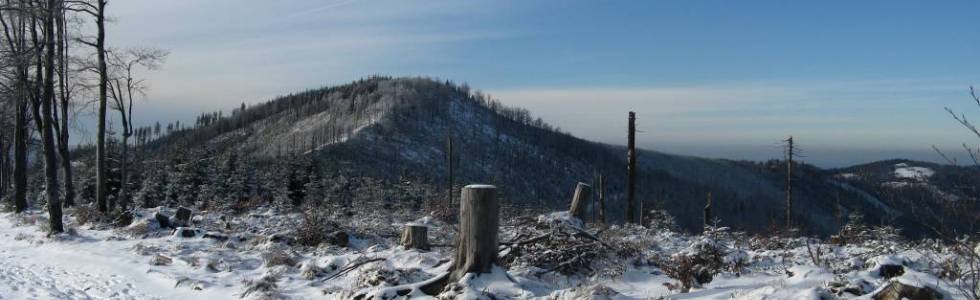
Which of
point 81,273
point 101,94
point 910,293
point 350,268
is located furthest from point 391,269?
point 101,94

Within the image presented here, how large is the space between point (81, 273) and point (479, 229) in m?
6.71

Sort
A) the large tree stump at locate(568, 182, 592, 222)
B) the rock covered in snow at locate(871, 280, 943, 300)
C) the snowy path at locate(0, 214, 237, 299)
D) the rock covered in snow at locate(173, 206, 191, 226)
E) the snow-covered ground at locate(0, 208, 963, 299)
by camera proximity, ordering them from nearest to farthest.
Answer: the rock covered in snow at locate(871, 280, 943, 300) → the snow-covered ground at locate(0, 208, 963, 299) → the snowy path at locate(0, 214, 237, 299) → the large tree stump at locate(568, 182, 592, 222) → the rock covered in snow at locate(173, 206, 191, 226)

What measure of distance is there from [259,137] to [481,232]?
195 meters

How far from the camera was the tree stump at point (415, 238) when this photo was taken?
9.46 meters

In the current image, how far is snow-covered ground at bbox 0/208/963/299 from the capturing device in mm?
6496

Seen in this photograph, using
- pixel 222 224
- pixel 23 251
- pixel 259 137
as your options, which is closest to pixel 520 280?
pixel 222 224

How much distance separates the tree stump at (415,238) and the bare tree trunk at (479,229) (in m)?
2.34

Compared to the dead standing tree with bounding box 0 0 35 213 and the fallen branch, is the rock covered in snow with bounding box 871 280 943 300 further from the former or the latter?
the dead standing tree with bounding box 0 0 35 213

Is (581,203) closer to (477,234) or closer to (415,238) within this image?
(415,238)

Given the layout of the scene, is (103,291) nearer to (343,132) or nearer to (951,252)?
(951,252)

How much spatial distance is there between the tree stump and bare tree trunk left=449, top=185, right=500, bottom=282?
2.34 m

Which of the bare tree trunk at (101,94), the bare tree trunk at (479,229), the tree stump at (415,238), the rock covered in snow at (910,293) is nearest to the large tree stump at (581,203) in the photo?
the tree stump at (415,238)

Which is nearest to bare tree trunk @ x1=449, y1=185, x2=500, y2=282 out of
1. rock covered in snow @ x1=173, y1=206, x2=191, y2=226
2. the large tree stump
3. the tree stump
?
the tree stump

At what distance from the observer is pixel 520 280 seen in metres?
7.31
